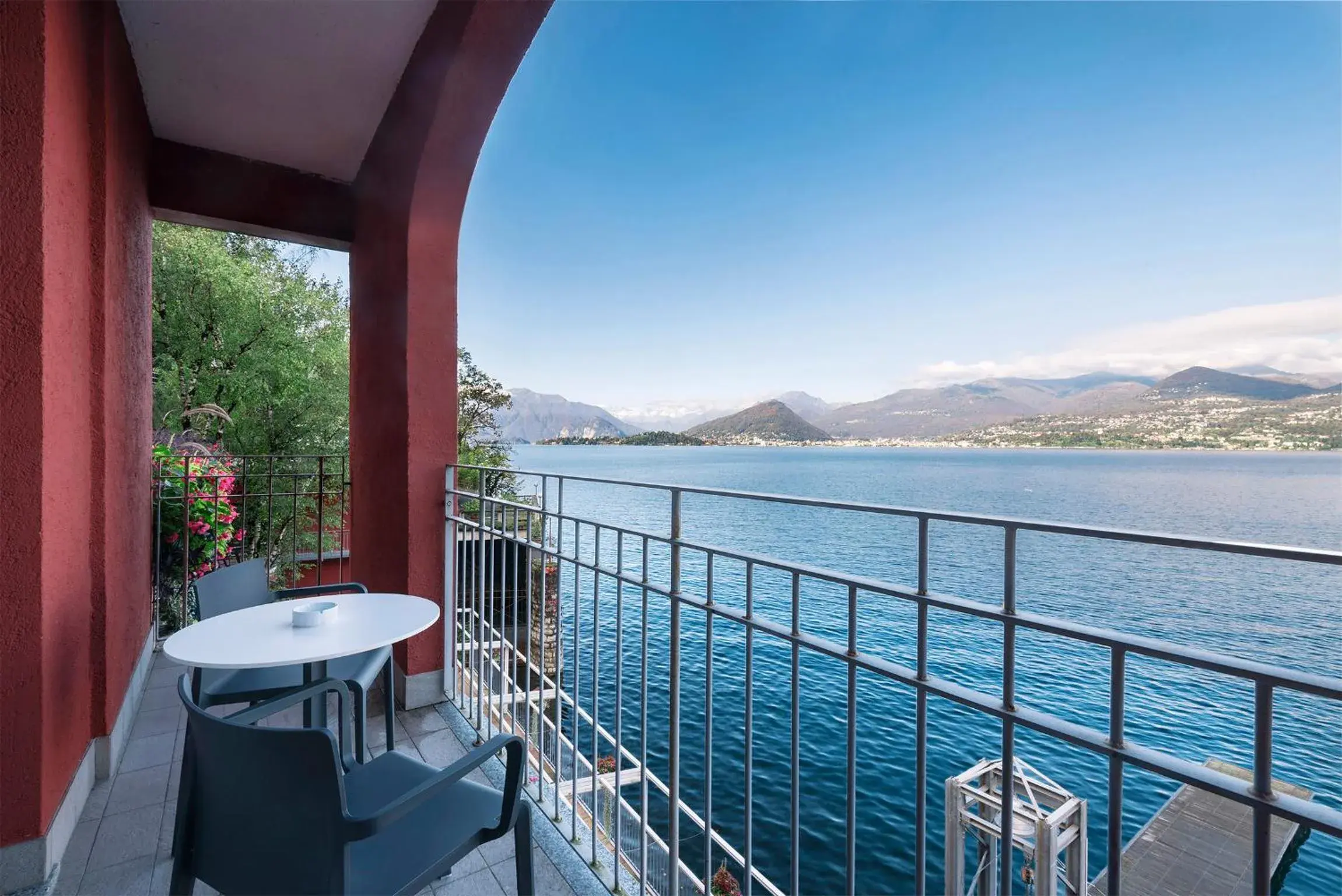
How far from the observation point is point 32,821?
5.50 ft

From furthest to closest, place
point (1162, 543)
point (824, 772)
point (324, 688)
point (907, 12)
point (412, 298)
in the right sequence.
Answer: point (907, 12)
point (824, 772)
point (412, 298)
point (324, 688)
point (1162, 543)

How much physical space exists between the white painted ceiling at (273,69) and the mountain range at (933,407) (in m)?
31.4

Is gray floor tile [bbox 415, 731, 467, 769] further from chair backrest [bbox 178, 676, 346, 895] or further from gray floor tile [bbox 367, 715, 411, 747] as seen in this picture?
chair backrest [bbox 178, 676, 346, 895]

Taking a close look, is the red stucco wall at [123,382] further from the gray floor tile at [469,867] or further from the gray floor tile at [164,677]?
the gray floor tile at [469,867]

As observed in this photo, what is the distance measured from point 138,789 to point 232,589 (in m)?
0.80

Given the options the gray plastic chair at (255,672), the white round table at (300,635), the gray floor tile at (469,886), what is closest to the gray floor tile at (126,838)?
the gray plastic chair at (255,672)

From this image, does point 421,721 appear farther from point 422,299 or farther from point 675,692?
point 422,299

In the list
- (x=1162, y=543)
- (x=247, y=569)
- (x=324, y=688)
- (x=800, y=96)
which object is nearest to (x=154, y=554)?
(x=247, y=569)

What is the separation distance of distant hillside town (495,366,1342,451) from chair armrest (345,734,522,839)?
1262 centimetres

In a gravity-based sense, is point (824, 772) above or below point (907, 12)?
below

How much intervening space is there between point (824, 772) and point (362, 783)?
8.87 m

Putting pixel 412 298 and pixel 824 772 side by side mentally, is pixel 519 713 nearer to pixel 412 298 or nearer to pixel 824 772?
pixel 824 772

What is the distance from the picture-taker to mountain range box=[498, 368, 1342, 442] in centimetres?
3894

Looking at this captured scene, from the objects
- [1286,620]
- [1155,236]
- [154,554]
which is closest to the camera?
[154,554]
